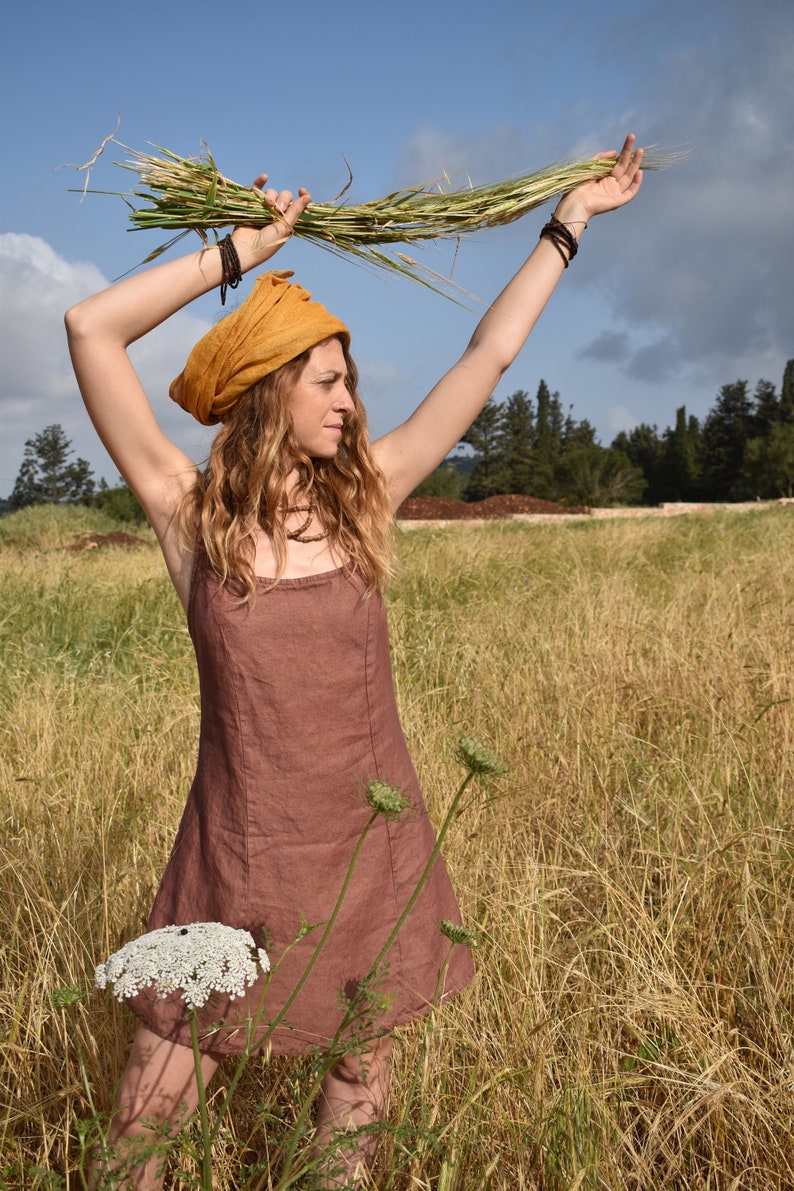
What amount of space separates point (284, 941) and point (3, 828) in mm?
1507

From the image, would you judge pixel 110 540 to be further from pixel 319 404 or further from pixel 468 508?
pixel 319 404

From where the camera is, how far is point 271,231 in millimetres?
1827

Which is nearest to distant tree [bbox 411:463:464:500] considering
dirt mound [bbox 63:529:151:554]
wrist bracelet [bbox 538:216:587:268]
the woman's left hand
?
dirt mound [bbox 63:529:151:554]

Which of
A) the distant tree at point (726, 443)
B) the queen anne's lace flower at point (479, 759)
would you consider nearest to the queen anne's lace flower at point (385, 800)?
the queen anne's lace flower at point (479, 759)

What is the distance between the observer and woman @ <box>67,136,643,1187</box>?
1.55m

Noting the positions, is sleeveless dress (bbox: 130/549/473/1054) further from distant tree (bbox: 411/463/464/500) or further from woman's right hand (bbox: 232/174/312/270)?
distant tree (bbox: 411/463/464/500)

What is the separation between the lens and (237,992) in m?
1.16

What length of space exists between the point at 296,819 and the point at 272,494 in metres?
0.58

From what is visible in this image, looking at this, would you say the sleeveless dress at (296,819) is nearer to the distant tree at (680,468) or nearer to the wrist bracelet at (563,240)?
the wrist bracelet at (563,240)

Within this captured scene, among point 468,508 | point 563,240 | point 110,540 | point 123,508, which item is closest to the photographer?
point 563,240

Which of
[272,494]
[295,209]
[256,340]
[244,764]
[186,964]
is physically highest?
[295,209]

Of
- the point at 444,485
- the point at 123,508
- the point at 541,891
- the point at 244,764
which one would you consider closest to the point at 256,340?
the point at 244,764

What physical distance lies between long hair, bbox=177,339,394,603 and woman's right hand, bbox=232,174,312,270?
0.84ft

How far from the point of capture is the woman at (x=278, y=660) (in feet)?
5.09
